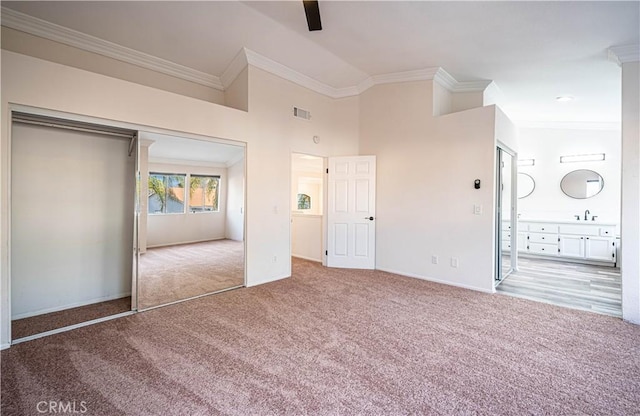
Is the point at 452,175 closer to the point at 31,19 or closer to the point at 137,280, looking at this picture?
the point at 137,280

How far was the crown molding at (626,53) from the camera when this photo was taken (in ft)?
10.6

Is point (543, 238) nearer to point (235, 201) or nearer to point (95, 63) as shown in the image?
point (235, 201)

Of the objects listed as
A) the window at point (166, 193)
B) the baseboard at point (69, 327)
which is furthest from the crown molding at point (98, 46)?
the baseboard at point (69, 327)

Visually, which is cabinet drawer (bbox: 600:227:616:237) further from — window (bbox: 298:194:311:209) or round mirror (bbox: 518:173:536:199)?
window (bbox: 298:194:311:209)

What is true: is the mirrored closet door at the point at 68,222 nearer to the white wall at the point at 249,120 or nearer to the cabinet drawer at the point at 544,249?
the white wall at the point at 249,120

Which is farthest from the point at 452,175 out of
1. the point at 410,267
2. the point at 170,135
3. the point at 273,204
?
the point at 170,135

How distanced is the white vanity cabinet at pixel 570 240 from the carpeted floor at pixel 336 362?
10.7 ft


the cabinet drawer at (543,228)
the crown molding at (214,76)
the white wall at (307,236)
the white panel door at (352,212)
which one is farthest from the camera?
the cabinet drawer at (543,228)

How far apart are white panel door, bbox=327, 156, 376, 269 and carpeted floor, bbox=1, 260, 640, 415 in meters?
1.74

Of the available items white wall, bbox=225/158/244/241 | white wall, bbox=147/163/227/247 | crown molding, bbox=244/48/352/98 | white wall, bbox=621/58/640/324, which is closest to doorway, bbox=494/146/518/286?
white wall, bbox=621/58/640/324

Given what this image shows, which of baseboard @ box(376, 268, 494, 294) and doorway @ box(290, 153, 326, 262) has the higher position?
doorway @ box(290, 153, 326, 262)

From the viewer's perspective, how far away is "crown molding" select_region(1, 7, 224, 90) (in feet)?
9.96

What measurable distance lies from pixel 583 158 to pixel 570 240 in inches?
77.2
